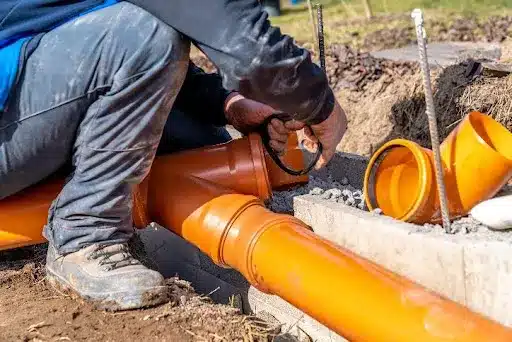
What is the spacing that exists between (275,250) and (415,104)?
5.79 ft

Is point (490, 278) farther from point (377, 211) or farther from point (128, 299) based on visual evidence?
point (128, 299)

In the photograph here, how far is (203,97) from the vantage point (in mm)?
3027

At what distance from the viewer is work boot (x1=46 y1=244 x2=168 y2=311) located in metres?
2.32

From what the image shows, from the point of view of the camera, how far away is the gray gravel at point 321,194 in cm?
271

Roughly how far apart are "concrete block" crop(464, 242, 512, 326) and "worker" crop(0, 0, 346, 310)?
2.20ft

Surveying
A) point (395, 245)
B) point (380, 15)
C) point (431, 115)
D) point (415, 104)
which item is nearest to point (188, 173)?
point (395, 245)

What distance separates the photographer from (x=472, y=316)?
1.85 metres

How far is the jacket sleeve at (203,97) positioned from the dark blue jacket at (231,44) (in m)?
0.64

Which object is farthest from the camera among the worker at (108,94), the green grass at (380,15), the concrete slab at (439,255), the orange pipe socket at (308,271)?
the green grass at (380,15)

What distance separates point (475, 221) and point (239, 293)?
3.25ft

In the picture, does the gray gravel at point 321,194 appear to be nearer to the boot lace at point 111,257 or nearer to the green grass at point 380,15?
the boot lace at point 111,257

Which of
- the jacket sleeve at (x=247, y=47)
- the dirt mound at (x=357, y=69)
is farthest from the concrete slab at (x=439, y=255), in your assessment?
the dirt mound at (x=357, y=69)

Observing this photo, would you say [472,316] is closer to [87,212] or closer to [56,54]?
[87,212]

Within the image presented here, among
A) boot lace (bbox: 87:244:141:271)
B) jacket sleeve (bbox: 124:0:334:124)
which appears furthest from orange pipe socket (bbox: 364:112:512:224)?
boot lace (bbox: 87:244:141:271)
